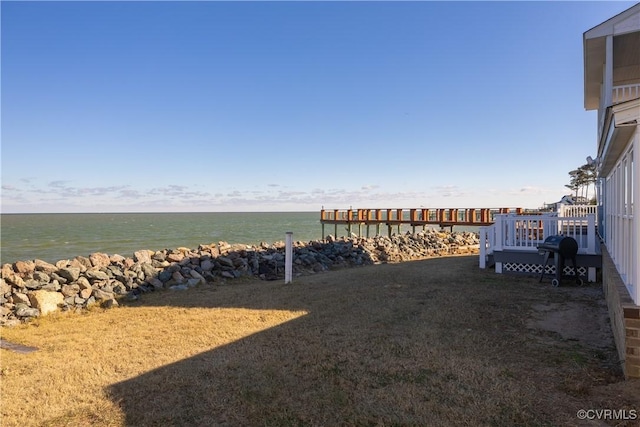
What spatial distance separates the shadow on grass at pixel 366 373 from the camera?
3184 mm

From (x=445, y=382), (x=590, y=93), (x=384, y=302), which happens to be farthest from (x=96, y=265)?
(x=590, y=93)

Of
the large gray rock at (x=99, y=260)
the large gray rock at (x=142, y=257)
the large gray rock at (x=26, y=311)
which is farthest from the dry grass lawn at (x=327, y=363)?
the large gray rock at (x=142, y=257)

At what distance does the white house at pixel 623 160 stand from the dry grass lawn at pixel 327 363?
0.43 m

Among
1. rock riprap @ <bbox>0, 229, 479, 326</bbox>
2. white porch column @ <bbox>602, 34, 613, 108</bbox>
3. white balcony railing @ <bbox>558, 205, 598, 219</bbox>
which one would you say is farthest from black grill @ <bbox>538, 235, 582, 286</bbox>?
rock riprap @ <bbox>0, 229, 479, 326</bbox>

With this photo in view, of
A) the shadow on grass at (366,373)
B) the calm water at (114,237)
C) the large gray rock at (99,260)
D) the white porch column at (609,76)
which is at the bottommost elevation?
the calm water at (114,237)

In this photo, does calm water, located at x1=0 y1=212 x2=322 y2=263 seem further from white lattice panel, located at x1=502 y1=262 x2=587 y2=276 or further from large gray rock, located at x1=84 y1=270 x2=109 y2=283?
white lattice panel, located at x1=502 y1=262 x2=587 y2=276

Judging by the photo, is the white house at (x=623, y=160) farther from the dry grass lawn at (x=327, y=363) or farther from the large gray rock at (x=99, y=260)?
the large gray rock at (x=99, y=260)

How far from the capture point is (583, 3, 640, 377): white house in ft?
12.0

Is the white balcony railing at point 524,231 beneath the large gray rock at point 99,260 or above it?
above

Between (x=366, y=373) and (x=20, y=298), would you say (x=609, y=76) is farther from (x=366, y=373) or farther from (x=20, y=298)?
(x=20, y=298)

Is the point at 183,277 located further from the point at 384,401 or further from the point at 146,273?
the point at 384,401

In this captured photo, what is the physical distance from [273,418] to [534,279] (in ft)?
25.4

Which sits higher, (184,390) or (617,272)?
(617,272)

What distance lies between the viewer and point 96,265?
986 centimetres
